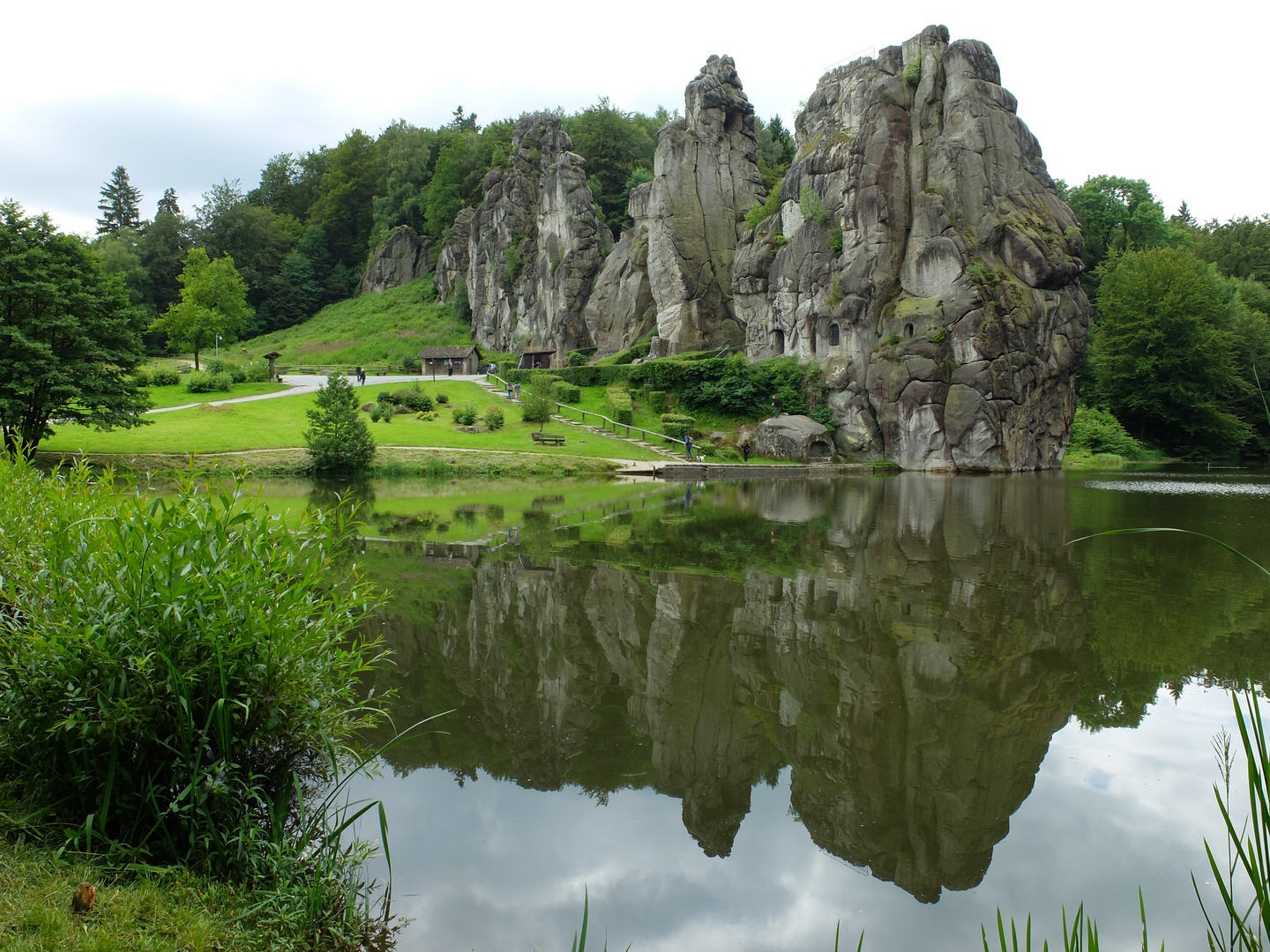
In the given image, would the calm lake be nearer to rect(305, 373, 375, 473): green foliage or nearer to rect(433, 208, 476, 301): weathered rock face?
rect(305, 373, 375, 473): green foliage

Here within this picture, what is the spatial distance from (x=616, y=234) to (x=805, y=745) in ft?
235

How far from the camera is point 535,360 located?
60219mm

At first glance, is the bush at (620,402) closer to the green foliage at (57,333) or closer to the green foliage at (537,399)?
the green foliage at (537,399)

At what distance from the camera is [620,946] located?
3934 mm

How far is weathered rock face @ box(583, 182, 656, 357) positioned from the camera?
2176 inches

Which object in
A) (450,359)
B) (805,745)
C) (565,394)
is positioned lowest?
(805,745)

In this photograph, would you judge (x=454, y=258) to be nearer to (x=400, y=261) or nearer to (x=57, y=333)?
(x=400, y=261)

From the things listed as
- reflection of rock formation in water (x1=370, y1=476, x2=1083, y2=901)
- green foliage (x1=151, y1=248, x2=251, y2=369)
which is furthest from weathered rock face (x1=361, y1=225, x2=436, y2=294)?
reflection of rock formation in water (x1=370, y1=476, x2=1083, y2=901)

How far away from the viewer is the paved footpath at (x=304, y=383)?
43.7 meters

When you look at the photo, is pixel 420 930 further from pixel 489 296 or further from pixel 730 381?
pixel 489 296

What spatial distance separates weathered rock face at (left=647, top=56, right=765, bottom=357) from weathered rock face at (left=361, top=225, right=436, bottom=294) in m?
40.9

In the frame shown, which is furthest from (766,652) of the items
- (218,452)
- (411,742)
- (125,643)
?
(218,452)

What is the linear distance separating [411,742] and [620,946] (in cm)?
285

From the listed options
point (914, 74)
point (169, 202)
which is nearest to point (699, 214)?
point (914, 74)
